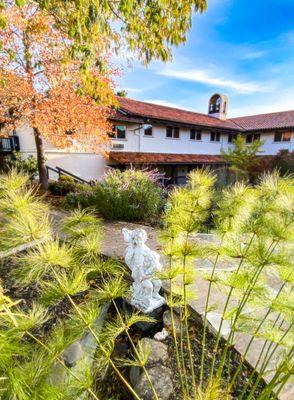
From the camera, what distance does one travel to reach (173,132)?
1853cm

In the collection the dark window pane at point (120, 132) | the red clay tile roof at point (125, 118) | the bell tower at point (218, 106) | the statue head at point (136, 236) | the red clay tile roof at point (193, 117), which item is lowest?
the statue head at point (136, 236)

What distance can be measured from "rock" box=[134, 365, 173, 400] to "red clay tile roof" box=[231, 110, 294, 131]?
79.7 feet

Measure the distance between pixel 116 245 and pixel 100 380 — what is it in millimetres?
3102

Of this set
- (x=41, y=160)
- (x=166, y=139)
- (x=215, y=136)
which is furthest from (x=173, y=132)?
(x=41, y=160)

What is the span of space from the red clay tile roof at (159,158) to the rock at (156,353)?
12358 mm

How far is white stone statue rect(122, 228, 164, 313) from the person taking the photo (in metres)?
2.57

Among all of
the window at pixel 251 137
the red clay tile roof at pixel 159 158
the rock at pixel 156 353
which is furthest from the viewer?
the window at pixel 251 137

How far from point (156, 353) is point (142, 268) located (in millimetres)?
920

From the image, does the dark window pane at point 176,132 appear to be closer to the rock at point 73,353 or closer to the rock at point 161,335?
the rock at point 161,335

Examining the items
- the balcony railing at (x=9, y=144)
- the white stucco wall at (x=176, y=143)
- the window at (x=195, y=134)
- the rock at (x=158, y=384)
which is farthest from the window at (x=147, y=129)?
the rock at (x=158, y=384)

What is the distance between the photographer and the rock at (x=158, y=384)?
2.06 meters

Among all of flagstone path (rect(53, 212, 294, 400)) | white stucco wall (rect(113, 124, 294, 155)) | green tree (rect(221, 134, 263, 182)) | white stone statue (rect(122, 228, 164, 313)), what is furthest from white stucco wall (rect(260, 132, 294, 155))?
white stone statue (rect(122, 228, 164, 313))

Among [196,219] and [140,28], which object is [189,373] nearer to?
[196,219]

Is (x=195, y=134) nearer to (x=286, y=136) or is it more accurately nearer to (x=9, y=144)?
(x=286, y=136)
